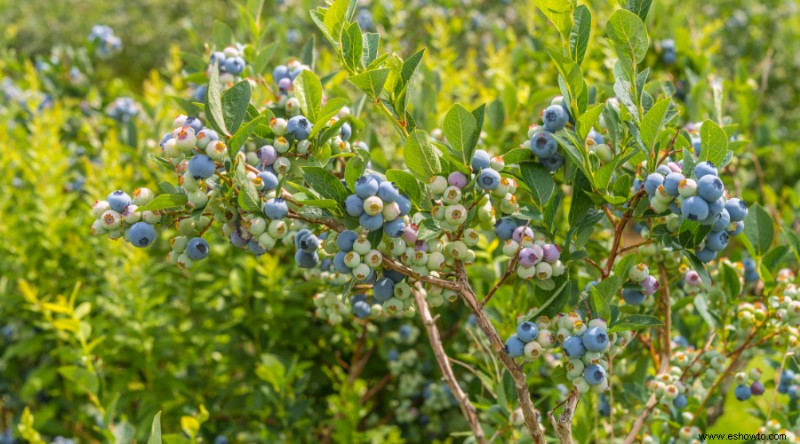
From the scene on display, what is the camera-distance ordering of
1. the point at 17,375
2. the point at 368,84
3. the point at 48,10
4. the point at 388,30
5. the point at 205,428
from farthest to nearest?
the point at 48,10 < the point at 388,30 < the point at 17,375 < the point at 205,428 < the point at 368,84

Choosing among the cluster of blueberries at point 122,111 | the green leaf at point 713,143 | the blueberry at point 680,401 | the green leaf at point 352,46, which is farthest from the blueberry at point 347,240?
the cluster of blueberries at point 122,111

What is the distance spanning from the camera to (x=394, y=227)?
133 centimetres

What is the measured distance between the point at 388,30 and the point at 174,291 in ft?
6.07

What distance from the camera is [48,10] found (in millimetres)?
12000

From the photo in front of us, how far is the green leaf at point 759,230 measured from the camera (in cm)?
191

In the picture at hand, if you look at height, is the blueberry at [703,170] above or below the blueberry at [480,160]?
above

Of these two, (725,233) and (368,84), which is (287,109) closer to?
(368,84)

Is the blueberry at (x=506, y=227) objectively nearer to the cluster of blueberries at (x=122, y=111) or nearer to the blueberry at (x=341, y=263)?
the blueberry at (x=341, y=263)

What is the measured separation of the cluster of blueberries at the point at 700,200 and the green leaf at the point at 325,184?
23.3 inches

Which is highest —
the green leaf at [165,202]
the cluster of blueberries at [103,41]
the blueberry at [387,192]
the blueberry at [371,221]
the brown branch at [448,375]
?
the blueberry at [387,192]

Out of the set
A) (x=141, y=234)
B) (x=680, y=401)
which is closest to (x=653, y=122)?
(x=680, y=401)

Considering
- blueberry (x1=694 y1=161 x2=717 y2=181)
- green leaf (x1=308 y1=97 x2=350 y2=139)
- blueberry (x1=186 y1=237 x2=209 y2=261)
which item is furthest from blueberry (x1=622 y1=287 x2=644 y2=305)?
blueberry (x1=186 y1=237 x2=209 y2=261)

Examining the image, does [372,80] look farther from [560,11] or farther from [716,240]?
[716,240]

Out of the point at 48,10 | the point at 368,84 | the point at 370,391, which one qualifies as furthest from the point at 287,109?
the point at 48,10
